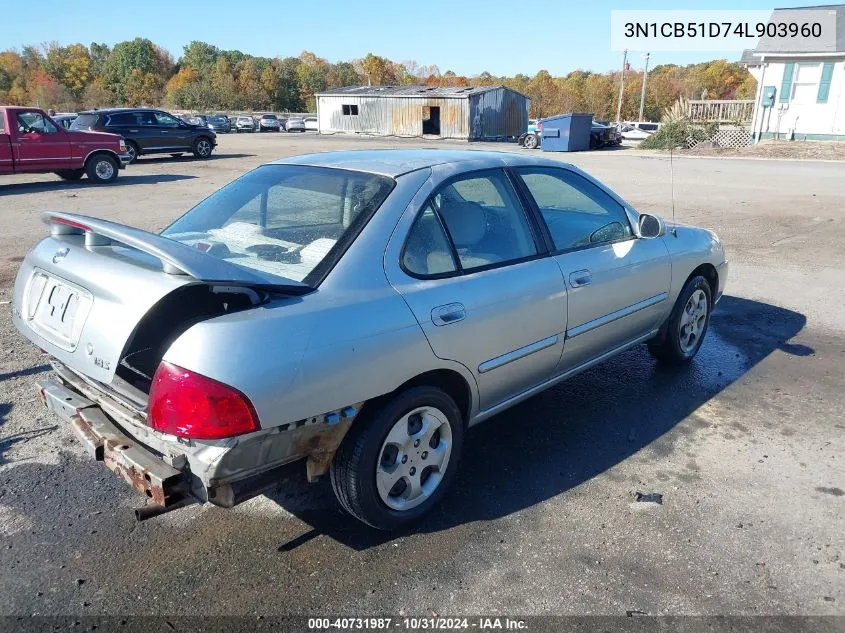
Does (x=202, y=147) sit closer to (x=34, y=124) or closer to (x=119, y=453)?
(x=34, y=124)

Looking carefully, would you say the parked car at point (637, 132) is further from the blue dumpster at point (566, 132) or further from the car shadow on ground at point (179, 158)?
the car shadow on ground at point (179, 158)

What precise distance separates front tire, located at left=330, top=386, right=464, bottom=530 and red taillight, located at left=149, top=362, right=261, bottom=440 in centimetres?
54

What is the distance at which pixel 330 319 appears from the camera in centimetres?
249

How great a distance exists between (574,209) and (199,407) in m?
2.85

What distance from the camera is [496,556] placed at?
282 centimetres

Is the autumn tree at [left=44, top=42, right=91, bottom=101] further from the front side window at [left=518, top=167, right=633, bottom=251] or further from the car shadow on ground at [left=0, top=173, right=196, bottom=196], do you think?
the front side window at [left=518, top=167, right=633, bottom=251]

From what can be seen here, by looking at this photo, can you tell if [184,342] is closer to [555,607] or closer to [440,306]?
[440,306]

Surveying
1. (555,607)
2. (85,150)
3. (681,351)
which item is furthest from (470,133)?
(555,607)

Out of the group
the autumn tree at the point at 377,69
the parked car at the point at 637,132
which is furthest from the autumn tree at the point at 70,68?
the parked car at the point at 637,132

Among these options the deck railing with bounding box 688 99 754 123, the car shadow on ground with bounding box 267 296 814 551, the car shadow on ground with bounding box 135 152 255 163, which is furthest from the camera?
the deck railing with bounding box 688 99 754 123

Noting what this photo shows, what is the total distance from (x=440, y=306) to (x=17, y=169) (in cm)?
1551

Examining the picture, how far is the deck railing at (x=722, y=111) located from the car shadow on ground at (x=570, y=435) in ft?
107

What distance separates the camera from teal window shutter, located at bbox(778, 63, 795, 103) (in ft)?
95.0

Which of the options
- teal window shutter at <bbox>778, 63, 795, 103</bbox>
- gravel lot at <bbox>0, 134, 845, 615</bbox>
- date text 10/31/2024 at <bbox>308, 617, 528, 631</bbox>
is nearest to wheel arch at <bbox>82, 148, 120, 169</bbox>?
gravel lot at <bbox>0, 134, 845, 615</bbox>
